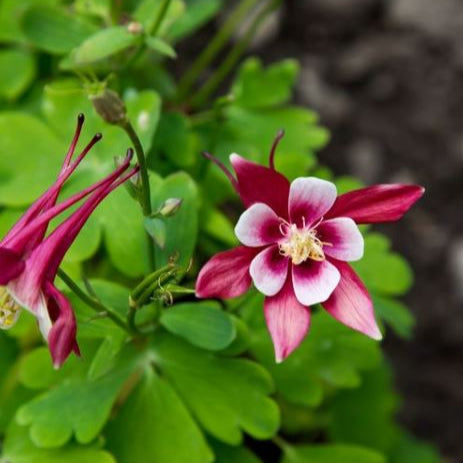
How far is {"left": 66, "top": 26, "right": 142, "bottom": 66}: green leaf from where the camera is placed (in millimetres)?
1958

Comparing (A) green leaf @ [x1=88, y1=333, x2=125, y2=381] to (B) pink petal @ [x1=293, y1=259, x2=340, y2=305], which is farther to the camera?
(A) green leaf @ [x1=88, y1=333, x2=125, y2=381]

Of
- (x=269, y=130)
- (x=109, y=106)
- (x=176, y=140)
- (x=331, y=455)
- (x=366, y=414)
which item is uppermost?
(x=109, y=106)

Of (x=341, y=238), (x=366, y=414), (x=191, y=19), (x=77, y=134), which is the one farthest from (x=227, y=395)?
(x=191, y=19)

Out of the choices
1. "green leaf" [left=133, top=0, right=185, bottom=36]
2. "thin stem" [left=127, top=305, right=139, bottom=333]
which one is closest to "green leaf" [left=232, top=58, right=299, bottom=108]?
"green leaf" [left=133, top=0, right=185, bottom=36]

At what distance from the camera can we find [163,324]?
6.41 feet

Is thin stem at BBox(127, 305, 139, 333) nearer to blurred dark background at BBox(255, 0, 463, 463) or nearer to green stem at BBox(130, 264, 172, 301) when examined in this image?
green stem at BBox(130, 264, 172, 301)

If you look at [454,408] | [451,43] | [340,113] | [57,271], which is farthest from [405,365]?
[57,271]

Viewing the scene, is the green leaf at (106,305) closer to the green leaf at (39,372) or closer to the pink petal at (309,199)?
the green leaf at (39,372)

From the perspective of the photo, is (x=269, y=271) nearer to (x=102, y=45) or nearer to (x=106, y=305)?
(x=106, y=305)

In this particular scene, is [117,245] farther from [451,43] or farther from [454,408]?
[451,43]

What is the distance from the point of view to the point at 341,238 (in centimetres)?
162

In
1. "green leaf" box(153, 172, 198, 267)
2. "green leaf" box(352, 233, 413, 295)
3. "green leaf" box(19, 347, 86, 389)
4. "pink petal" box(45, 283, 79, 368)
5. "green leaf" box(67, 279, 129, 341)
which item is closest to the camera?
"pink petal" box(45, 283, 79, 368)

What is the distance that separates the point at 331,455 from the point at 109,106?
118cm

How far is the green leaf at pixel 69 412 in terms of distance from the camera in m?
1.92
